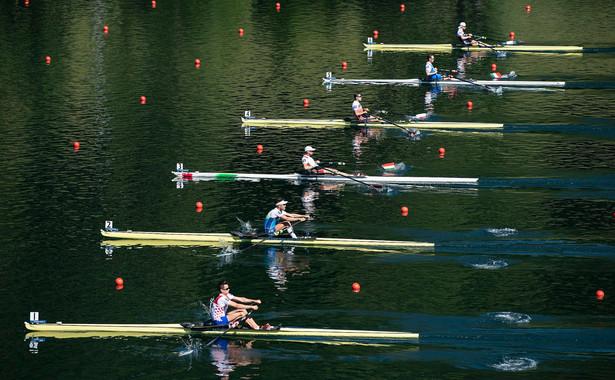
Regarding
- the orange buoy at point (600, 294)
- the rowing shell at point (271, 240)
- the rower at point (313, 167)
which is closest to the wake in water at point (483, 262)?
the rowing shell at point (271, 240)

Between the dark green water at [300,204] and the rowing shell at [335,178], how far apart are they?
514 millimetres

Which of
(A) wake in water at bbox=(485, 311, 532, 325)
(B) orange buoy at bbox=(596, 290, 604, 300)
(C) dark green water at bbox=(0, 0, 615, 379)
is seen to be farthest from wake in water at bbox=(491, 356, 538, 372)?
(B) orange buoy at bbox=(596, 290, 604, 300)

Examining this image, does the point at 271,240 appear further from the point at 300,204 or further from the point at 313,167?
the point at 313,167

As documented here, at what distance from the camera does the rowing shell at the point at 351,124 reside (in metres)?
45.2

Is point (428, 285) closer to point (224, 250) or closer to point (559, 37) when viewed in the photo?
point (224, 250)

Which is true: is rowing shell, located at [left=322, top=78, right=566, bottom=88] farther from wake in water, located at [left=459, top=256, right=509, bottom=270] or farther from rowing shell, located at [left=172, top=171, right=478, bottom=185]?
wake in water, located at [left=459, top=256, right=509, bottom=270]

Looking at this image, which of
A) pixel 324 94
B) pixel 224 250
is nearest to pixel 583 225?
pixel 224 250

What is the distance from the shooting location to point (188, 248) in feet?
105

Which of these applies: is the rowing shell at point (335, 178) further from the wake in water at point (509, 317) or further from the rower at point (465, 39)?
the rower at point (465, 39)

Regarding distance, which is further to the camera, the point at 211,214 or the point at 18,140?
the point at 18,140

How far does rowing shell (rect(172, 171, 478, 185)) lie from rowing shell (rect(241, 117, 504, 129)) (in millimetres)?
7608

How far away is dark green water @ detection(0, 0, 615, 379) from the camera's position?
24875 millimetres

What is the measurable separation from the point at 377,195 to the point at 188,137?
11.5m

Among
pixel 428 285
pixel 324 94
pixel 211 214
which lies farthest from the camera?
pixel 324 94
